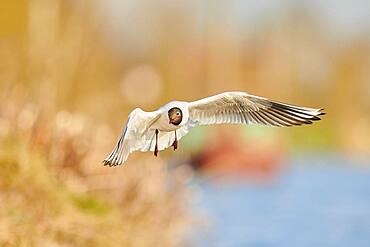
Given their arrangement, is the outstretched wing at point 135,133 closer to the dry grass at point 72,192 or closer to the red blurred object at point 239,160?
the dry grass at point 72,192

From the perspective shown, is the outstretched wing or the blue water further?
the blue water

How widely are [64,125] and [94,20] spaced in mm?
6993

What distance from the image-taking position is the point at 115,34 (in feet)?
97.2

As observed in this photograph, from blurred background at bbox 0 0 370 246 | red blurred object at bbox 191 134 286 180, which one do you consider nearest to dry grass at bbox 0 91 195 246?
blurred background at bbox 0 0 370 246

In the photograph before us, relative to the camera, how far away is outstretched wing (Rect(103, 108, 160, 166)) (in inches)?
194

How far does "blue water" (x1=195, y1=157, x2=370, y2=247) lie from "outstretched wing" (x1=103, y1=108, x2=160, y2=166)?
4.22 meters

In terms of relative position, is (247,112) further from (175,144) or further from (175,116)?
(175,116)

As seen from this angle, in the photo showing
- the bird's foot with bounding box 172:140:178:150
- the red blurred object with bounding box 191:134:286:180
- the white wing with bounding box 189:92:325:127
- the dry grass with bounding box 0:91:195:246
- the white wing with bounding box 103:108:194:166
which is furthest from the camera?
the red blurred object with bounding box 191:134:286:180

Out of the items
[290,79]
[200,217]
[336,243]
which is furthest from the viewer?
[290,79]

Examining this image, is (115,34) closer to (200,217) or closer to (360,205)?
(360,205)

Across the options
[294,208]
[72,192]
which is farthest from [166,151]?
[72,192]

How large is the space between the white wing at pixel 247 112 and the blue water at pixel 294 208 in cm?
369

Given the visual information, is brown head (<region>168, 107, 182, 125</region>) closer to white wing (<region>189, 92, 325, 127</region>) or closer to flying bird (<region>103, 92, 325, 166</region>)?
flying bird (<region>103, 92, 325, 166</region>)

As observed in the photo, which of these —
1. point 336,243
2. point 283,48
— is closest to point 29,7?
point 336,243
